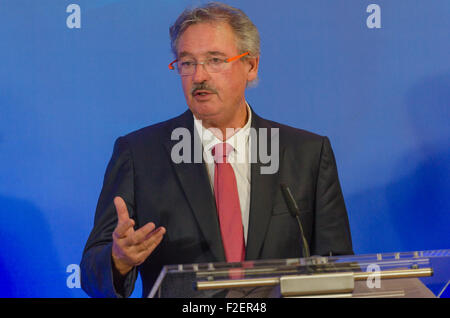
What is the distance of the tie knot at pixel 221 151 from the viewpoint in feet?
6.63

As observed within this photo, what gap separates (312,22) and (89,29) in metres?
1.04

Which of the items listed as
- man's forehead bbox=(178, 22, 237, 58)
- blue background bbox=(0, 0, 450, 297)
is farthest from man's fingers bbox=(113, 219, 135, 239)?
blue background bbox=(0, 0, 450, 297)

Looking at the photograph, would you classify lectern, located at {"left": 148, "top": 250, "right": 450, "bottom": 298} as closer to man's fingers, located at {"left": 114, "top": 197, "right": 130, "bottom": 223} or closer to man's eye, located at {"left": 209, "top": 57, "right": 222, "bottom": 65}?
man's fingers, located at {"left": 114, "top": 197, "right": 130, "bottom": 223}

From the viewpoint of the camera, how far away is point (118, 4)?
261 cm

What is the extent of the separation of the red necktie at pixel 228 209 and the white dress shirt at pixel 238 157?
1.3 inches

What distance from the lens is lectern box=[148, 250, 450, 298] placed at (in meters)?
1.12

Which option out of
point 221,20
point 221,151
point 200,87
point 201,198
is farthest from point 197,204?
point 221,20

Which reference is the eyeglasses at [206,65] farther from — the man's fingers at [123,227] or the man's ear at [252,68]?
the man's fingers at [123,227]
